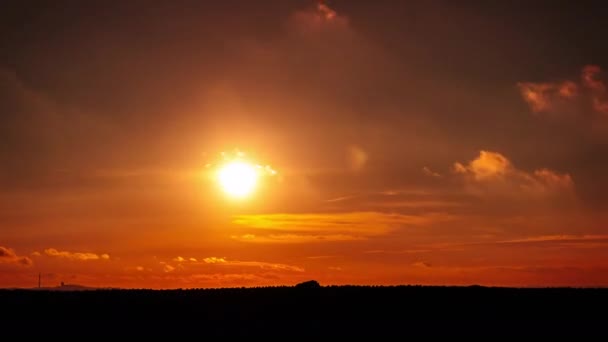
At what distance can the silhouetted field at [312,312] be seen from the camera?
57719 mm

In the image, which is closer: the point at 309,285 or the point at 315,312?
the point at 315,312

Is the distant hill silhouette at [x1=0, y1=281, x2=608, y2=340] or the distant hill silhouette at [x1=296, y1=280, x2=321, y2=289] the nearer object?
the distant hill silhouette at [x1=0, y1=281, x2=608, y2=340]

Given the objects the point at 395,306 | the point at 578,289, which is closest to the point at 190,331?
the point at 395,306

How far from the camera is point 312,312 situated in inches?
2640

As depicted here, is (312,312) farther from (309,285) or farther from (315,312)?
(309,285)

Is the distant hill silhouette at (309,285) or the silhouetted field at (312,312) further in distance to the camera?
the distant hill silhouette at (309,285)

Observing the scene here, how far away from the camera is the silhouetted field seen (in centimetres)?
5772

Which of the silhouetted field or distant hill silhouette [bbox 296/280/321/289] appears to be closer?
the silhouetted field

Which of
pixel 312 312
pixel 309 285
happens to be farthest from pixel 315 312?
pixel 309 285

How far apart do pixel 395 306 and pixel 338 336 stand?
17.7 metres

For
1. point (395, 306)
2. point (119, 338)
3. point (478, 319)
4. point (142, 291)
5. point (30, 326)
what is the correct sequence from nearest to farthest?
1. point (119, 338)
2. point (30, 326)
3. point (478, 319)
4. point (395, 306)
5. point (142, 291)

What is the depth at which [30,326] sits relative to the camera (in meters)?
59.7

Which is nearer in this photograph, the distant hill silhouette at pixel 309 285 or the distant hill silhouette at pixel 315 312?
the distant hill silhouette at pixel 315 312

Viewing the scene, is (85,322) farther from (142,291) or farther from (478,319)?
(478,319)
